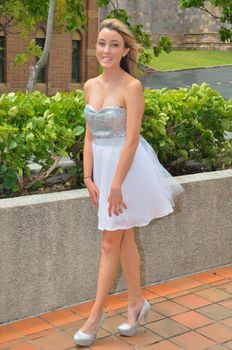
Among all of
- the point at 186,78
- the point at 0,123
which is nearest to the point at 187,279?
the point at 0,123

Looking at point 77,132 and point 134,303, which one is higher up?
point 77,132

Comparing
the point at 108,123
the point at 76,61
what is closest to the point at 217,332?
the point at 108,123

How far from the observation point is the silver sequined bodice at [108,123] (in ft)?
14.1

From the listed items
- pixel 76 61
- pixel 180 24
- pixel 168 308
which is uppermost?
pixel 180 24

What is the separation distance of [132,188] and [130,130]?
428 mm

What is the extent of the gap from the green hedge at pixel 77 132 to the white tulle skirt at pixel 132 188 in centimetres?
93

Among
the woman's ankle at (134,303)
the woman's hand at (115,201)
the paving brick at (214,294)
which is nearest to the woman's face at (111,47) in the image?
the woman's hand at (115,201)

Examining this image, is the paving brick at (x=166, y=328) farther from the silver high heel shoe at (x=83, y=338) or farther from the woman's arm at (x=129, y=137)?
the woman's arm at (x=129, y=137)

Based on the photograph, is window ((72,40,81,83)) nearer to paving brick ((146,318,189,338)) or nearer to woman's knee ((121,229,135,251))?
paving brick ((146,318,189,338))

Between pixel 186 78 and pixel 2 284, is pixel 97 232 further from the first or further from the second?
pixel 186 78

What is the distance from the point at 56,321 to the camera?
4961 mm

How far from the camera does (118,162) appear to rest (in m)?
4.27

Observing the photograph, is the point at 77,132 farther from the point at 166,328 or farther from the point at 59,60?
the point at 59,60

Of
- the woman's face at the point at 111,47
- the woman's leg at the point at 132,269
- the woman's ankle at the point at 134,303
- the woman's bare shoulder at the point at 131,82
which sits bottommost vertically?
the woman's ankle at the point at 134,303
